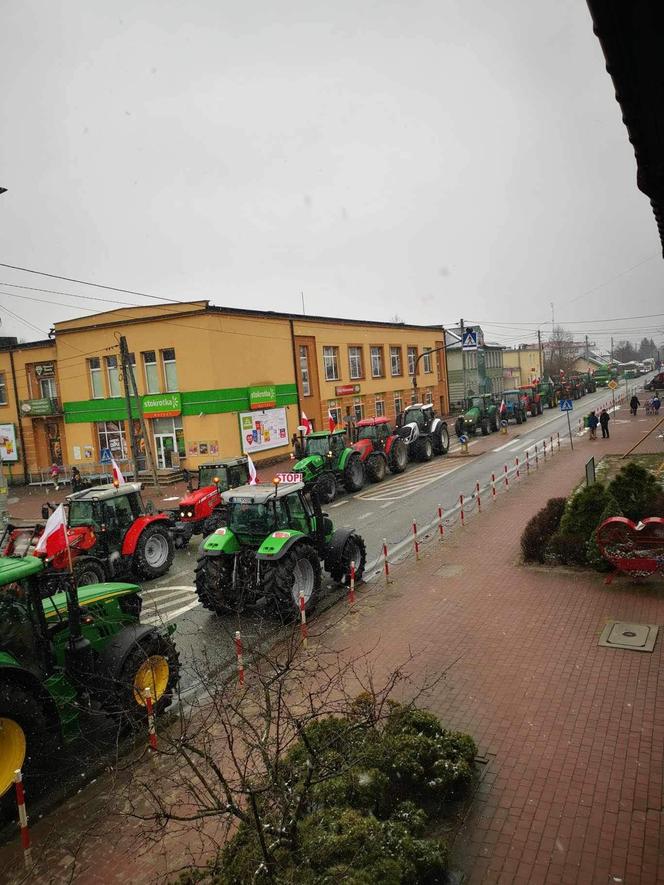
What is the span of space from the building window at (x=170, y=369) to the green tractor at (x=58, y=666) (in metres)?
24.5

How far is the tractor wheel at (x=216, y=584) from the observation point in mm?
10938

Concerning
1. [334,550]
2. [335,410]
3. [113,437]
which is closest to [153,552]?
[334,550]

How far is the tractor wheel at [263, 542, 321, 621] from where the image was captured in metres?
10.1

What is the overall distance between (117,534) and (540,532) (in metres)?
9.76

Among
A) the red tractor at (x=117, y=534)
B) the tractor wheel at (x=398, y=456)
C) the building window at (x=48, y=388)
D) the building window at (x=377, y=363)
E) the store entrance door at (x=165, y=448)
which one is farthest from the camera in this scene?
the building window at (x=377, y=363)

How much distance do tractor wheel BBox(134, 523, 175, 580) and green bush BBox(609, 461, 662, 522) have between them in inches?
414

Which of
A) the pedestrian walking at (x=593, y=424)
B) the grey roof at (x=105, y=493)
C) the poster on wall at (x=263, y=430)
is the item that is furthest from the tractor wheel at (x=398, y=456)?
the grey roof at (x=105, y=493)

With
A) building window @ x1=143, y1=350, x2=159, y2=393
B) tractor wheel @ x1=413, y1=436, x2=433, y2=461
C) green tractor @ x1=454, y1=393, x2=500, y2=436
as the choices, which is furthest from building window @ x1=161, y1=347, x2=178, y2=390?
green tractor @ x1=454, y1=393, x2=500, y2=436

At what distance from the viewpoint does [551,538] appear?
12.7 meters

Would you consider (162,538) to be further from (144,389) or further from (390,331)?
(390,331)

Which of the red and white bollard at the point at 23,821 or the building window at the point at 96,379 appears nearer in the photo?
the red and white bollard at the point at 23,821

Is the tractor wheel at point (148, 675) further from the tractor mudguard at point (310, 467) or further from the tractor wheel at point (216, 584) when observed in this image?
the tractor mudguard at point (310, 467)

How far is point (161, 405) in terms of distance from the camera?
31.5m

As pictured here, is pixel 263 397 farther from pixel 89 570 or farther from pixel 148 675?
pixel 148 675
